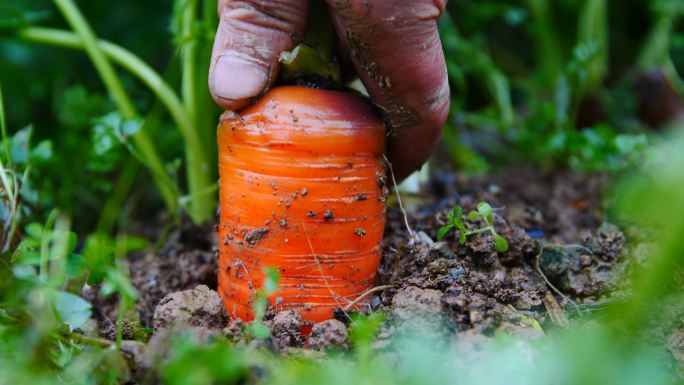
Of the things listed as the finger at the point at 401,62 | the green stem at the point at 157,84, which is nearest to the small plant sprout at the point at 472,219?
the finger at the point at 401,62

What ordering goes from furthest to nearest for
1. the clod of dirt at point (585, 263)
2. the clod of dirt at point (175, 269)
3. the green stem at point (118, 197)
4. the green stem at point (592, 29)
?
the green stem at point (592, 29) < the green stem at point (118, 197) < the clod of dirt at point (175, 269) < the clod of dirt at point (585, 263)

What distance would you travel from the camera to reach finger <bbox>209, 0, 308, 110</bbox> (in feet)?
3.14

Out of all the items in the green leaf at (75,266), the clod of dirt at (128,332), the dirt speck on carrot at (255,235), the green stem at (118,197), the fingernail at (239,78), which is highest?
the fingernail at (239,78)

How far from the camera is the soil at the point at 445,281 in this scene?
2.87ft

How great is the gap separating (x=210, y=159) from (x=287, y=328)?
698 millimetres

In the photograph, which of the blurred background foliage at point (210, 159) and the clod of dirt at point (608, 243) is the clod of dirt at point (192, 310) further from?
the clod of dirt at point (608, 243)

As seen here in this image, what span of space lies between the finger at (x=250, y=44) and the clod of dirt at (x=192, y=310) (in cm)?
30

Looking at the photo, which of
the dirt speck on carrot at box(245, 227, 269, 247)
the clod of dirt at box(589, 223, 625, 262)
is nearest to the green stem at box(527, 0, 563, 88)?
the clod of dirt at box(589, 223, 625, 262)

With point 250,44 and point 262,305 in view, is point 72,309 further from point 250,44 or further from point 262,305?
point 250,44

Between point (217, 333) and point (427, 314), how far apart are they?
0.29 m

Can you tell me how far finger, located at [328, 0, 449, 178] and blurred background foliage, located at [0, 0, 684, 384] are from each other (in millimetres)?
348

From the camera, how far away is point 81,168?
1.72m

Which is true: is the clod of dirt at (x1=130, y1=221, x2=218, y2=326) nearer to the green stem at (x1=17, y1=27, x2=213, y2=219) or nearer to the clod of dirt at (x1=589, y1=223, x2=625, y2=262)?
the green stem at (x1=17, y1=27, x2=213, y2=219)

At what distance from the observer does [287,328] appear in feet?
3.09
